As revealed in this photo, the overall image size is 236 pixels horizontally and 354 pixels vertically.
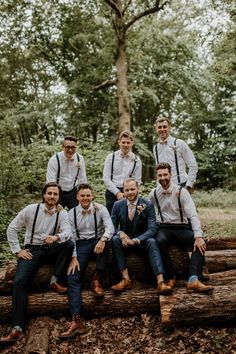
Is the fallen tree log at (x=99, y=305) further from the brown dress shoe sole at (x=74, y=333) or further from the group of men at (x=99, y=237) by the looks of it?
the brown dress shoe sole at (x=74, y=333)

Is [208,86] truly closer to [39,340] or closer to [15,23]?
[15,23]

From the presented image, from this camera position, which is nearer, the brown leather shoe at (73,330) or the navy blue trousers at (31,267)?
the brown leather shoe at (73,330)

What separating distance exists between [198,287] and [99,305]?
160 cm

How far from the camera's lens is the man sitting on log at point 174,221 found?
19.4 feet

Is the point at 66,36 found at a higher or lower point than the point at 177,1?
lower

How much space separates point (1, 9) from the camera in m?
16.6

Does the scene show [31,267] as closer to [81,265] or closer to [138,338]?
[81,265]

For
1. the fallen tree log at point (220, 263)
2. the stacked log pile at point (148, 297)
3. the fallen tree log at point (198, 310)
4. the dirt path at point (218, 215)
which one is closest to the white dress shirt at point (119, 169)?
A: the stacked log pile at point (148, 297)


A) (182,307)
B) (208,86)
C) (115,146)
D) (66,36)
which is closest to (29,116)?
(115,146)

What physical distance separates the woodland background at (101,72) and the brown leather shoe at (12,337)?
8063mm

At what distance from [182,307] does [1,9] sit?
16.0 metres

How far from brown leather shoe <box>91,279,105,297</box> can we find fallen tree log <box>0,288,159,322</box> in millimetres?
111

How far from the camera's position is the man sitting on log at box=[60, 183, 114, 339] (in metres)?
5.90

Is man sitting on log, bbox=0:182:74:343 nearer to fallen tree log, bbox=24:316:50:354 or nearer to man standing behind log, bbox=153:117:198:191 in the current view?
fallen tree log, bbox=24:316:50:354
